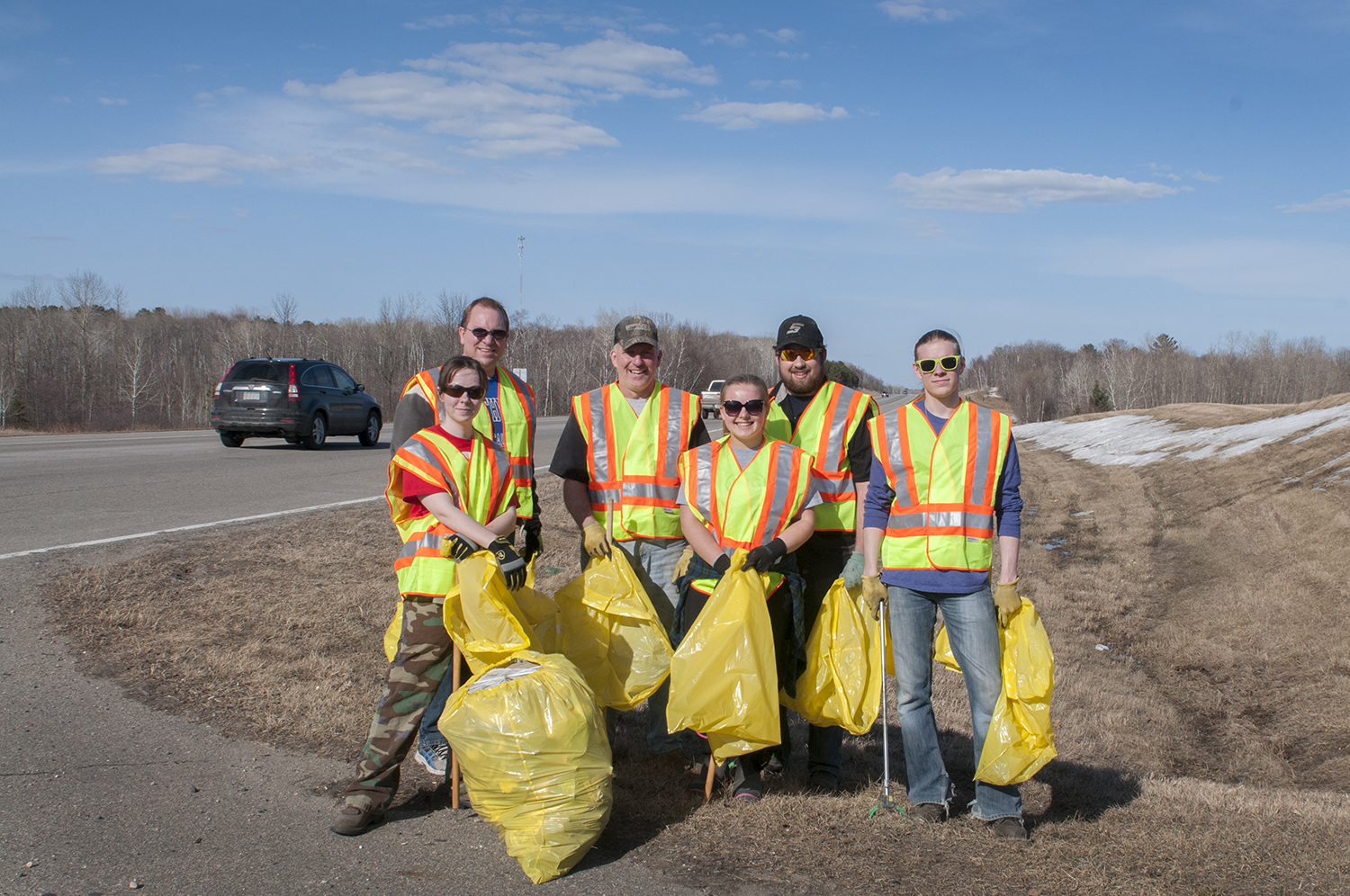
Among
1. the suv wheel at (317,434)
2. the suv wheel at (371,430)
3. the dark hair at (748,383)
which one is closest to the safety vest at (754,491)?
the dark hair at (748,383)

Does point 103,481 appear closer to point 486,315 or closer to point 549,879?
point 486,315

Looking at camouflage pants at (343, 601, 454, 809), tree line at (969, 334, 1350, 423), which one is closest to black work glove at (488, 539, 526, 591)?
camouflage pants at (343, 601, 454, 809)

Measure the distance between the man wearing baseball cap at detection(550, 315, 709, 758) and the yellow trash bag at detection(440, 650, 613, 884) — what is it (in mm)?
974

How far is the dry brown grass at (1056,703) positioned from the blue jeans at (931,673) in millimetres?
159

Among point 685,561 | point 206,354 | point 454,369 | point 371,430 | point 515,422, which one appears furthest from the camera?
point 206,354

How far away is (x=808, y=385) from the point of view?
4371mm

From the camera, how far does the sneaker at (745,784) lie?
399 cm

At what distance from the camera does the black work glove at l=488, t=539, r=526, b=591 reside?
3664 millimetres

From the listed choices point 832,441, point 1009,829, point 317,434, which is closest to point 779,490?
point 832,441

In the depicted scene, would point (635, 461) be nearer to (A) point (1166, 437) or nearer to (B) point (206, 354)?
(A) point (1166, 437)

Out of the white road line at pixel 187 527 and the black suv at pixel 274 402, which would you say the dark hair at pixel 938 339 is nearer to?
the white road line at pixel 187 527

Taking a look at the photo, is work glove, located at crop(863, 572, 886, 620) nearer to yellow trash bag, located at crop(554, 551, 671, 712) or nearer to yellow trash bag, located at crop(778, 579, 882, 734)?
yellow trash bag, located at crop(778, 579, 882, 734)

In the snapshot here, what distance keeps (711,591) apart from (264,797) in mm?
2020

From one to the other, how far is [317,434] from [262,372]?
59.8 inches
